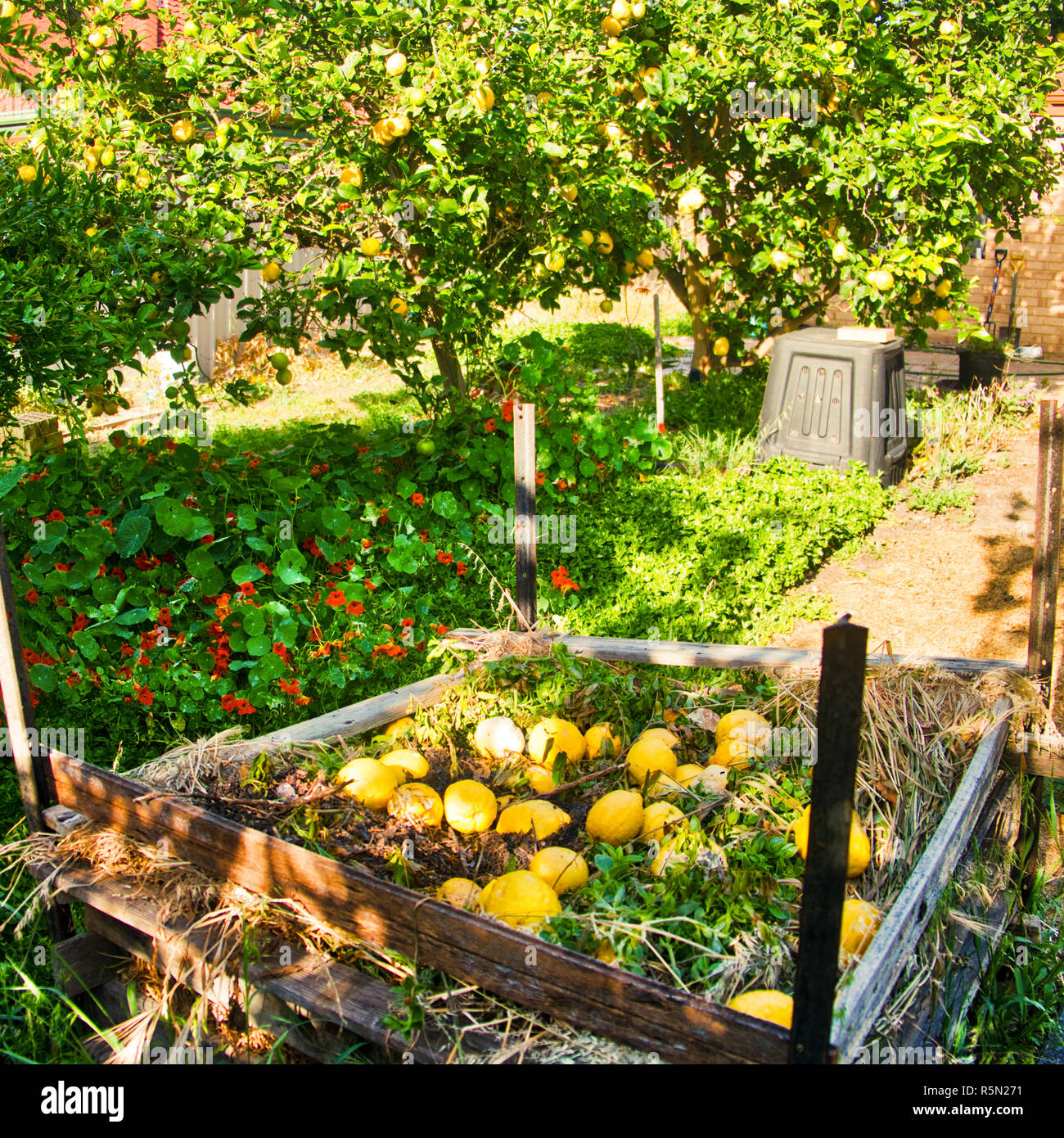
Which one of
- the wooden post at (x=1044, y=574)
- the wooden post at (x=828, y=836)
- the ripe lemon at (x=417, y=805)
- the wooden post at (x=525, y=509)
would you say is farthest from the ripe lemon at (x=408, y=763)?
the wooden post at (x=1044, y=574)

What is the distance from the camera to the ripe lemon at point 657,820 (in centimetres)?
235

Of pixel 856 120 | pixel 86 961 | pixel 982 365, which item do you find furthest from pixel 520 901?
pixel 982 365

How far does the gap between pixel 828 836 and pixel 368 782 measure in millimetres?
1400

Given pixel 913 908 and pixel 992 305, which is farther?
pixel 992 305

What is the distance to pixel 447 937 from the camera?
1816 millimetres

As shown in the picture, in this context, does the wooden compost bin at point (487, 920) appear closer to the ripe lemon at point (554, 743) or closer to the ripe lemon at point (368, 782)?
the ripe lemon at point (368, 782)

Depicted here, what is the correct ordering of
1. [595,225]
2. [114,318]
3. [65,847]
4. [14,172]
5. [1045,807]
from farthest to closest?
[595,225]
[14,172]
[114,318]
[1045,807]
[65,847]

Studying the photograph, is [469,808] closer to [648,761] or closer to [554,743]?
[554,743]

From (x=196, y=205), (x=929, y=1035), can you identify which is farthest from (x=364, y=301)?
(x=929, y=1035)

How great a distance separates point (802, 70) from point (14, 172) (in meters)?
4.75

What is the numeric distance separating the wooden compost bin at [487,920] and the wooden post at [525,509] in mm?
713
